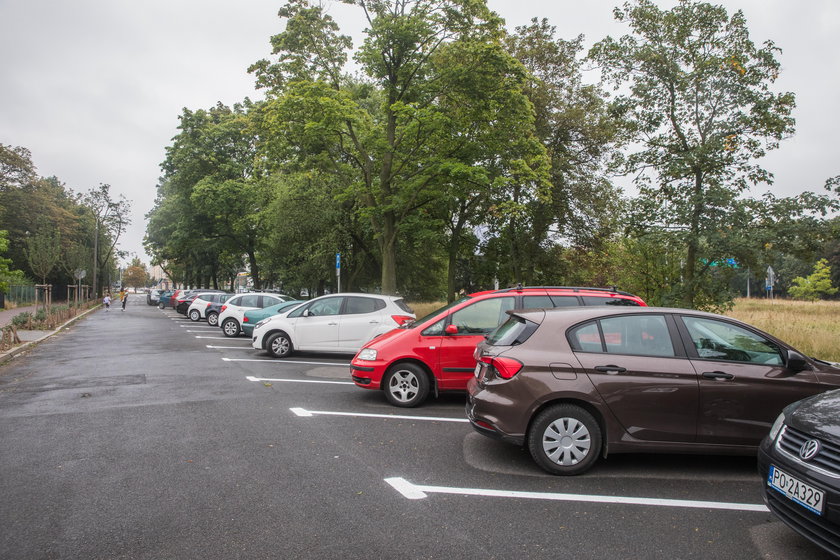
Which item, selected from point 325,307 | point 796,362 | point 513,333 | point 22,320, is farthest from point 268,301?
point 796,362

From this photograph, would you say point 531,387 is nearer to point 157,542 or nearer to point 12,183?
point 157,542

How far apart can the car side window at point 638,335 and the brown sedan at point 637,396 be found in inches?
0.5

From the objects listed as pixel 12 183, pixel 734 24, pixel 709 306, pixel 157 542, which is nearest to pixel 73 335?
pixel 157 542

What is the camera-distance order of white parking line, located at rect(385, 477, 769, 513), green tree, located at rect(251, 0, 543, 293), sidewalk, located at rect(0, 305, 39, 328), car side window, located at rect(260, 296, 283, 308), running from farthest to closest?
sidewalk, located at rect(0, 305, 39, 328) → car side window, located at rect(260, 296, 283, 308) → green tree, located at rect(251, 0, 543, 293) → white parking line, located at rect(385, 477, 769, 513)

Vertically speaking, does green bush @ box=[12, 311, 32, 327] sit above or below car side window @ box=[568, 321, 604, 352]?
below

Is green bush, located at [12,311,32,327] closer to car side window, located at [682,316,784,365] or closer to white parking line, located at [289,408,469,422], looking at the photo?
white parking line, located at [289,408,469,422]

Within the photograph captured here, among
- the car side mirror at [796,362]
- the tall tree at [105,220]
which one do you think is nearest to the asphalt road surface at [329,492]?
the car side mirror at [796,362]

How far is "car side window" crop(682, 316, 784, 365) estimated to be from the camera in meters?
5.14

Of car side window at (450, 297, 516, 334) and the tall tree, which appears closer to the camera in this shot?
car side window at (450, 297, 516, 334)

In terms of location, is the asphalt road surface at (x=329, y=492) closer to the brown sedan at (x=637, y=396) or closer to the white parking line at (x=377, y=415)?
the white parking line at (x=377, y=415)

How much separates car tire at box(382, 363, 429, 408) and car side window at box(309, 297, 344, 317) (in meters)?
5.14

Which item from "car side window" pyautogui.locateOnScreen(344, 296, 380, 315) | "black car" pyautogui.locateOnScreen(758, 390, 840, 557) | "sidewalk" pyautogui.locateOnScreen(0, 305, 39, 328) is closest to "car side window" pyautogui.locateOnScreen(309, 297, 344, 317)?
"car side window" pyautogui.locateOnScreen(344, 296, 380, 315)

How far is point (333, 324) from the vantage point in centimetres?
1273

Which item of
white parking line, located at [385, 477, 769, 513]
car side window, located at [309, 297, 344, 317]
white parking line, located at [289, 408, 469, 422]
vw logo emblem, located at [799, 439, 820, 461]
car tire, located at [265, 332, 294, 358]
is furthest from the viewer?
car tire, located at [265, 332, 294, 358]
